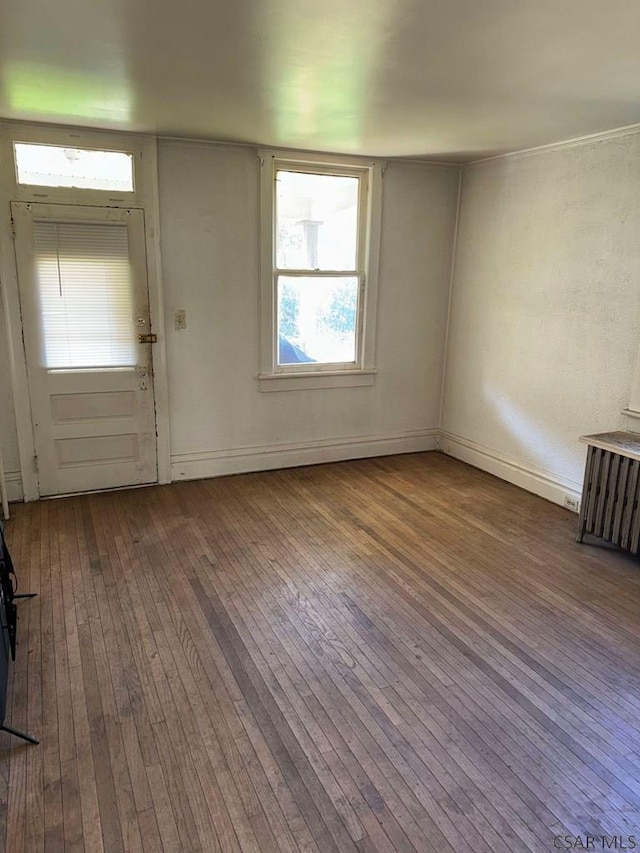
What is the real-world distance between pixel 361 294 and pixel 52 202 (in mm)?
2443

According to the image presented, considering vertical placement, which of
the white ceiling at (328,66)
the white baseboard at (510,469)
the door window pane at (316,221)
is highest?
the white ceiling at (328,66)

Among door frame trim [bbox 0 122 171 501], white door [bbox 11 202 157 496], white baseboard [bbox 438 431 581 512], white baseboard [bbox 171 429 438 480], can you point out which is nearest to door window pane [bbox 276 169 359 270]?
door frame trim [bbox 0 122 171 501]

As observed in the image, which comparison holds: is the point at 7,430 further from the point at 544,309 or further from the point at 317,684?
the point at 544,309

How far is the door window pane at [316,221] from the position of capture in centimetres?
451

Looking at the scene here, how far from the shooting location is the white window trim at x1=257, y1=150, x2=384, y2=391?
436cm

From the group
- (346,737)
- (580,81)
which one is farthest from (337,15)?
(346,737)

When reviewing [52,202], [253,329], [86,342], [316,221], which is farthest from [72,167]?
[316,221]

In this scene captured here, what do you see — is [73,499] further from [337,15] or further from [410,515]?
[337,15]

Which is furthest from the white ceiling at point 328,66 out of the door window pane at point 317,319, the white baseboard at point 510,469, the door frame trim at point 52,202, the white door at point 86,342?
the white baseboard at point 510,469

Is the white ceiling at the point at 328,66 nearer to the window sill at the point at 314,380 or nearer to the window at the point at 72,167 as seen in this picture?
the window at the point at 72,167

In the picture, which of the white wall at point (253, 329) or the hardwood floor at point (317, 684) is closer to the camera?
the hardwood floor at point (317, 684)

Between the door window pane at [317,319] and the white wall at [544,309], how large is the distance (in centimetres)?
102

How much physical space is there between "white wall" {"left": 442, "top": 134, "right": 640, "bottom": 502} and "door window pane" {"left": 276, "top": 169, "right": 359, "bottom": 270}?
104 cm

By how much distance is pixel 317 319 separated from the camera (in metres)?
4.82
